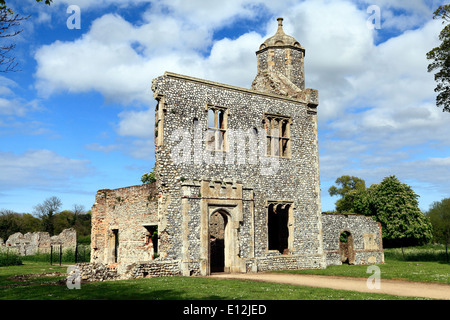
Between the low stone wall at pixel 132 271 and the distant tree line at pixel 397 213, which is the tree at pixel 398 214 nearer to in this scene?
the distant tree line at pixel 397 213

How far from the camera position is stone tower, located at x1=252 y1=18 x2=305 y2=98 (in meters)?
27.5

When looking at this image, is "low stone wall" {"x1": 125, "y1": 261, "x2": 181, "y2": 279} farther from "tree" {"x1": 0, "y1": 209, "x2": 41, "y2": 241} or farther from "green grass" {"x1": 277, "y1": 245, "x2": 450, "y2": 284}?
"tree" {"x1": 0, "y1": 209, "x2": 41, "y2": 241}

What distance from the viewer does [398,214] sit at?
4322 centimetres

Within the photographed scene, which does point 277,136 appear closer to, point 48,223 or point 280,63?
point 280,63

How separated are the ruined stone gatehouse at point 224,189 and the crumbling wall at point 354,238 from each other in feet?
5.50

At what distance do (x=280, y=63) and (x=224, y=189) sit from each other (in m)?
11.4

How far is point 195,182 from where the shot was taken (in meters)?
19.8

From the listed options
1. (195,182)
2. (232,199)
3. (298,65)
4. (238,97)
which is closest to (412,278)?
(232,199)

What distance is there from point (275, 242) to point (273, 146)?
6.83 m
